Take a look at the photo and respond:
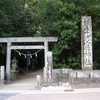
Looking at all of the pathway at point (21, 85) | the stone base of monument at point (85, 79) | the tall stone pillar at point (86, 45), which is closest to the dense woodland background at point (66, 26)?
the tall stone pillar at point (86, 45)

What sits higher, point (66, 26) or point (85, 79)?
point (66, 26)

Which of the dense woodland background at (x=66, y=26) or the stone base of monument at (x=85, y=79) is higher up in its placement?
the dense woodland background at (x=66, y=26)

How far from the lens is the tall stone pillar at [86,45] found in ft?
53.3

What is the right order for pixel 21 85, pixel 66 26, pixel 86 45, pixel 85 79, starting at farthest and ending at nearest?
pixel 66 26 < pixel 21 85 < pixel 86 45 < pixel 85 79

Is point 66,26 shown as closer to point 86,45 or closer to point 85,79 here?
point 86,45

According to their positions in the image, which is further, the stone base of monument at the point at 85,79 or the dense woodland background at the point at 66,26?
the dense woodland background at the point at 66,26

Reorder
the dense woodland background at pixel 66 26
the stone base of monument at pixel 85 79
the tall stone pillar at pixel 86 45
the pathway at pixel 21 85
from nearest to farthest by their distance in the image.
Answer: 1. the stone base of monument at pixel 85 79
2. the pathway at pixel 21 85
3. the tall stone pillar at pixel 86 45
4. the dense woodland background at pixel 66 26

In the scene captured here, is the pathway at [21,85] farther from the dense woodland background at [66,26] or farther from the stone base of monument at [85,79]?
the stone base of monument at [85,79]

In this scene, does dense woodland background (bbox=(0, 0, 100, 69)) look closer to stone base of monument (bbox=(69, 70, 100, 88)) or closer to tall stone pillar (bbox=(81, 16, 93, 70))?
tall stone pillar (bbox=(81, 16, 93, 70))

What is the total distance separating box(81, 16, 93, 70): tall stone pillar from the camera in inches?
640

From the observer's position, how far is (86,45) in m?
16.5

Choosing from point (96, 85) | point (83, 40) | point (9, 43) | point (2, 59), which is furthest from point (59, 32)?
point (2, 59)

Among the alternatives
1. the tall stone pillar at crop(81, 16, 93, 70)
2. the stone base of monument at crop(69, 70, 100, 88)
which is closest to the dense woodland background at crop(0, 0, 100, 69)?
the tall stone pillar at crop(81, 16, 93, 70)

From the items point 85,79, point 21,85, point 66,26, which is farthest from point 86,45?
point 21,85
